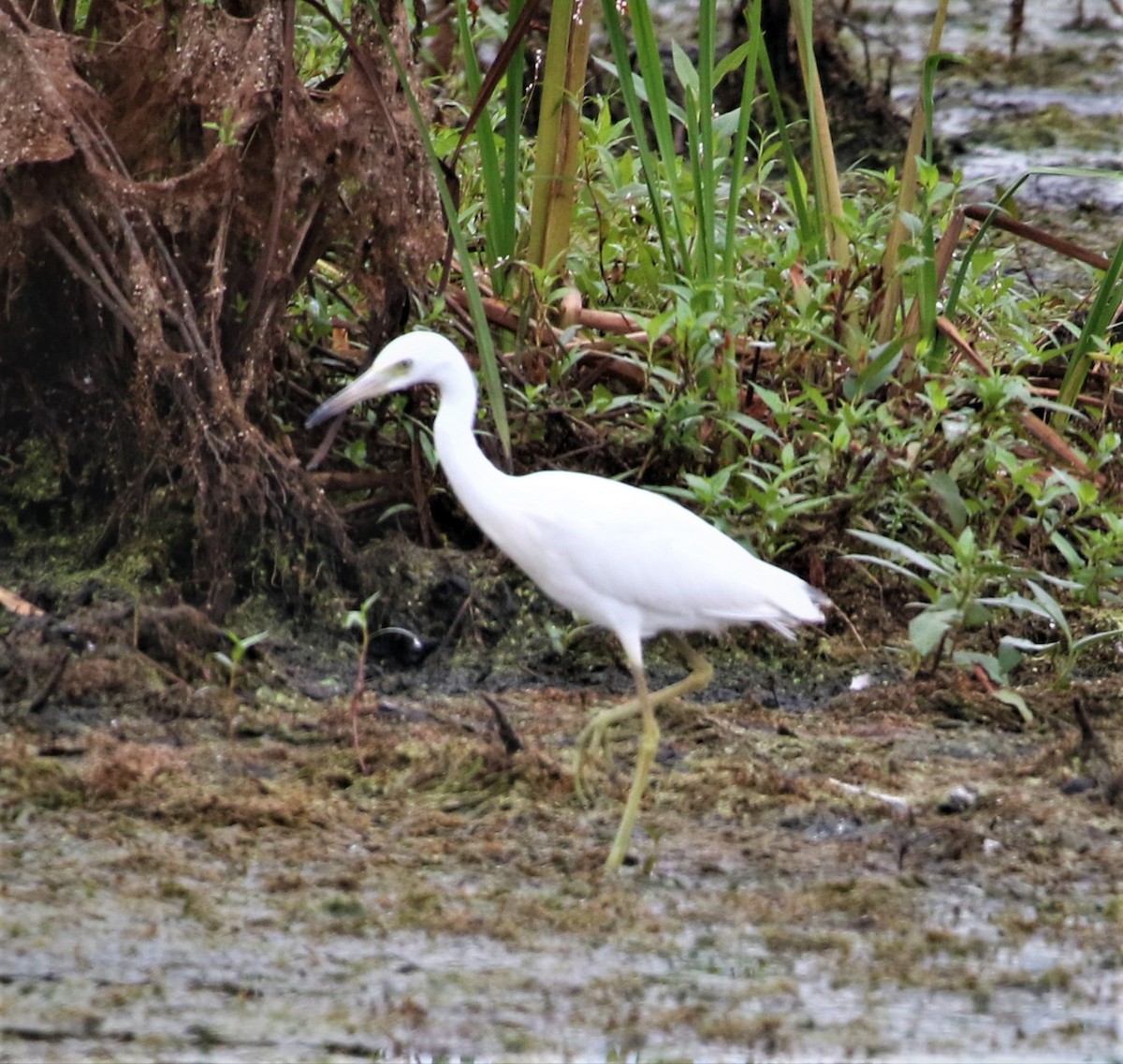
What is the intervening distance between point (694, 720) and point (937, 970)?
4.60 feet

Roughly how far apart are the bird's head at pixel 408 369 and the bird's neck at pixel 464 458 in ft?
0.11

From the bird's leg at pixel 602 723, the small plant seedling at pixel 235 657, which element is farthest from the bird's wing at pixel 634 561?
the small plant seedling at pixel 235 657

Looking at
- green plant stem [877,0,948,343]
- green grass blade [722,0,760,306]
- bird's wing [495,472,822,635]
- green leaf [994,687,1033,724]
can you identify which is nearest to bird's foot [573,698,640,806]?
bird's wing [495,472,822,635]

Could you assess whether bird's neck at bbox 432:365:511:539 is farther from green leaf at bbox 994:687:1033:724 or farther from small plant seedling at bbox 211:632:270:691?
green leaf at bbox 994:687:1033:724

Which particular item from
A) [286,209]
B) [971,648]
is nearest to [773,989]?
[971,648]

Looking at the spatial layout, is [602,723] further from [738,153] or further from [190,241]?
[738,153]

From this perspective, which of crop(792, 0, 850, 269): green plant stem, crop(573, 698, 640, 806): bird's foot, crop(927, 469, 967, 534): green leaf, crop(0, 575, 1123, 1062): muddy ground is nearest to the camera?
crop(0, 575, 1123, 1062): muddy ground

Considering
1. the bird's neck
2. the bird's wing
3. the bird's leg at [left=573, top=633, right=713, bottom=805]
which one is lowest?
the bird's leg at [left=573, top=633, right=713, bottom=805]

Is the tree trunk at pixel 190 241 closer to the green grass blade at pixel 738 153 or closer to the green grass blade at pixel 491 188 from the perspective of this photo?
the green grass blade at pixel 491 188

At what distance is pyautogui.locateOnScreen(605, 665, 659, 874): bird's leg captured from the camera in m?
3.75

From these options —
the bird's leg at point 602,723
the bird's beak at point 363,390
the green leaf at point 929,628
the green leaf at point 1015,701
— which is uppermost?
the bird's beak at point 363,390

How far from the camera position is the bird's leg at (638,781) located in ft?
12.3

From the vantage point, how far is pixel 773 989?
10.5 feet

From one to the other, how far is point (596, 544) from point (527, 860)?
670 millimetres
